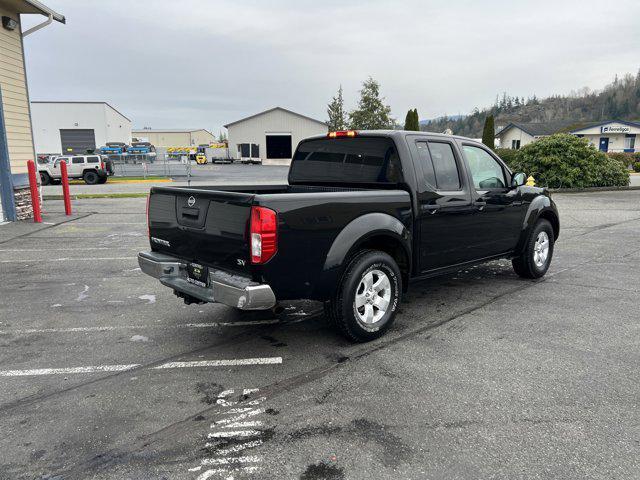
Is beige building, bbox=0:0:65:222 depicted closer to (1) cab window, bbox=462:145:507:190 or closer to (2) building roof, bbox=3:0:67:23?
(2) building roof, bbox=3:0:67:23

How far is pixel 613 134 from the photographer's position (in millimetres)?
58250

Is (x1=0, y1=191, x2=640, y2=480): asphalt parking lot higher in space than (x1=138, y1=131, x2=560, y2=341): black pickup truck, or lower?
lower

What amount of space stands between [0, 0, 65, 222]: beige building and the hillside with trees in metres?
111

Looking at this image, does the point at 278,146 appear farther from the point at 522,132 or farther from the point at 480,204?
the point at 480,204

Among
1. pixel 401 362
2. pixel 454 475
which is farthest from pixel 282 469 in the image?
pixel 401 362

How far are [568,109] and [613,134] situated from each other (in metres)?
95.5

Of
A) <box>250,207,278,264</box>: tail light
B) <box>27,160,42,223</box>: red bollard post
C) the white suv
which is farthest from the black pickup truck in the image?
the white suv

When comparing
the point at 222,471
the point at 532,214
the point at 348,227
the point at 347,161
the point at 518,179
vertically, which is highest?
the point at 347,161

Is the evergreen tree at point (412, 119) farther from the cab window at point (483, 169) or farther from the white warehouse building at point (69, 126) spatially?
the white warehouse building at point (69, 126)

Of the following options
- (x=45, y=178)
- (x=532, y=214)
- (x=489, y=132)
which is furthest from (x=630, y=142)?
(x=532, y=214)

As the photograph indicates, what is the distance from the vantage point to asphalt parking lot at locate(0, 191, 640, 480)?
105 inches

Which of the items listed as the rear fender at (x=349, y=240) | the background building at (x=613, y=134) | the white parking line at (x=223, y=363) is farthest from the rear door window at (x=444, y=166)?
the background building at (x=613, y=134)

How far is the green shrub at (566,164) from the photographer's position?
768 inches

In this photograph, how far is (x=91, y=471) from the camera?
8.46 ft
